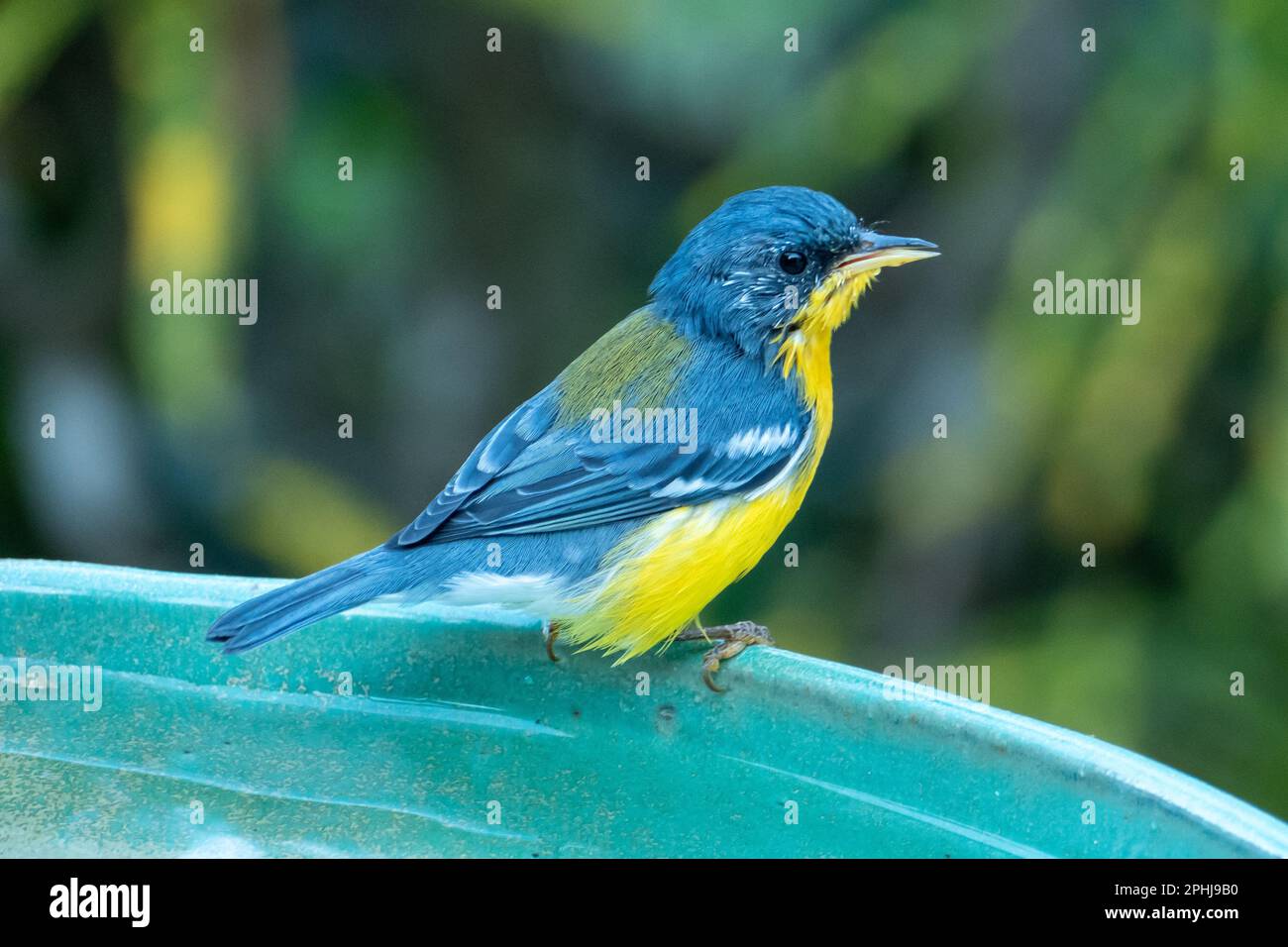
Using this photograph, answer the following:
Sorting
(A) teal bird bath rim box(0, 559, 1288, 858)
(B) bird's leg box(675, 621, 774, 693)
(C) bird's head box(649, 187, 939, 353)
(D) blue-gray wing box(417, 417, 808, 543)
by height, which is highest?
(C) bird's head box(649, 187, 939, 353)

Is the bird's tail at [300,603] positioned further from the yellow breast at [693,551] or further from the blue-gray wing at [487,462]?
the yellow breast at [693,551]

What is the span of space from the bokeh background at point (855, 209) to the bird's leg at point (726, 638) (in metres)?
1.67

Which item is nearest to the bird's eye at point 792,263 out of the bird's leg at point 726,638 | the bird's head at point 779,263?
the bird's head at point 779,263

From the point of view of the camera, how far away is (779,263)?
395cm

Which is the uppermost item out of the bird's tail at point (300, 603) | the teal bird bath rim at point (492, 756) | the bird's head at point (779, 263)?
the bird's head at point (779, 263)

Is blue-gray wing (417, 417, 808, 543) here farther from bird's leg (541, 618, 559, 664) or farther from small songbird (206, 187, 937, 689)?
bird's leg (541, 618, 559, 664)

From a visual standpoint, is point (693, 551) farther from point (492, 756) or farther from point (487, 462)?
point (492, 756)

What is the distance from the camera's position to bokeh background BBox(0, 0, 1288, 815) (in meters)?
5.08

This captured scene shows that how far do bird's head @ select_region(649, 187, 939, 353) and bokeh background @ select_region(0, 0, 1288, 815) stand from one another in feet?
4.39

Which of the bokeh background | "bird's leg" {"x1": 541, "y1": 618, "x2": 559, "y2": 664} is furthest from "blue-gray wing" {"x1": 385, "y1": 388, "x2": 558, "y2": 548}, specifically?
the bokeh background

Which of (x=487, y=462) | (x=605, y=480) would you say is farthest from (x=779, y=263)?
(x=487, y=462)

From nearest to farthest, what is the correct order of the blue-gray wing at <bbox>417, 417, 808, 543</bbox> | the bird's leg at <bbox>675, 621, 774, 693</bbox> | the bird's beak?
the bird's leg at <bbox>675, 621, 774, 693</bbox> → the blue-gray wing at <bbox>417, 417, 808, 543</bbox> → the bird's beak

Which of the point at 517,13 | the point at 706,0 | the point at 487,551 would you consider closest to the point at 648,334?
the point at 487,551

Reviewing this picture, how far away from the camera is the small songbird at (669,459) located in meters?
3.58
